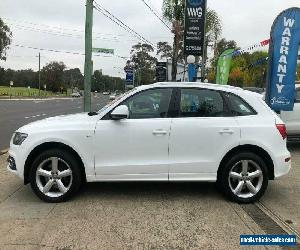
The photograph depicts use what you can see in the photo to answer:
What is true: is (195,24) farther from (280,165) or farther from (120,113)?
(120,113)

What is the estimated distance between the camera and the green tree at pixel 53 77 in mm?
113188

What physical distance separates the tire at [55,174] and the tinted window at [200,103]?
1684mm

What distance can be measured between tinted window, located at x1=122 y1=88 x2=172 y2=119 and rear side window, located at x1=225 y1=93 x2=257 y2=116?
0.88 meters

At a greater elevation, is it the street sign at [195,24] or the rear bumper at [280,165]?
the street sign at [195,24]

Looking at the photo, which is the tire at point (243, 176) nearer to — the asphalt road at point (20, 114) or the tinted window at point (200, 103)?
the tinted window at point (200, 103)

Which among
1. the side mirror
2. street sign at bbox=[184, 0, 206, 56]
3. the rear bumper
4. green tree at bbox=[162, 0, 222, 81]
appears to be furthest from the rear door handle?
green tree at bbox=[162, 0, 222, 81]

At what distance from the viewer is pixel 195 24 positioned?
17141 millimetres

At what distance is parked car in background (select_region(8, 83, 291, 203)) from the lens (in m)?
5.90

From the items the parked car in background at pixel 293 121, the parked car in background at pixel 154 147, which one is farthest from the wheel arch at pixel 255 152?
the parked car in background at pixel 293 121

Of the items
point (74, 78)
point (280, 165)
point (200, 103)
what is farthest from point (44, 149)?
point (74, 78)

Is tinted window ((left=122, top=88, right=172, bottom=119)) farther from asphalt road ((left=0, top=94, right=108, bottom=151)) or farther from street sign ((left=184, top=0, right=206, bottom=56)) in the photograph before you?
street sign ((left=184, top=0, right=206, bottom=56))

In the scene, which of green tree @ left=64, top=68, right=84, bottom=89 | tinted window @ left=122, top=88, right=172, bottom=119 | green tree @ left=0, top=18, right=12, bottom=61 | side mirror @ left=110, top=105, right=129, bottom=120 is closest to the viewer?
side mirror @ left=110, top=105, right=129, bottom=120

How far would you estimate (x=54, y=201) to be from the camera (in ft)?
19.4

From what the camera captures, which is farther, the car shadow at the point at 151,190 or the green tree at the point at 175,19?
the green tree at the point at 175,19
